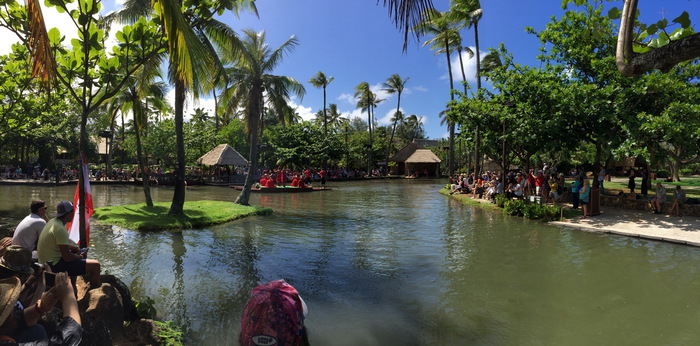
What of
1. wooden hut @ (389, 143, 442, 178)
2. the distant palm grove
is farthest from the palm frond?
wooden hut @ (389, 143, 442, 178)

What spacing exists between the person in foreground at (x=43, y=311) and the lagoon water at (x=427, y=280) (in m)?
1.90

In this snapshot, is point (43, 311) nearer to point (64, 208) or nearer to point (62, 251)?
point (62, 251)

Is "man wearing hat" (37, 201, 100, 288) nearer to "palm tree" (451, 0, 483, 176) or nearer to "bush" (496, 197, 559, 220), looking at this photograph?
"bush" (496, 197, 559, 220)

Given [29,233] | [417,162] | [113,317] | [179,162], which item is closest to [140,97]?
[179,162]

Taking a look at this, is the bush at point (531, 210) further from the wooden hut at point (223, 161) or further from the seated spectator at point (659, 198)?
the wooden hut at point (223, 161)

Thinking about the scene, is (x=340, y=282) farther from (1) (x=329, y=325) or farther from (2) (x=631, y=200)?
(2) (x=631, y=200)

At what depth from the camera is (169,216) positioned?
12070 millimetres

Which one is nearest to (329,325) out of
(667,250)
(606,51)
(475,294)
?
(475,294)

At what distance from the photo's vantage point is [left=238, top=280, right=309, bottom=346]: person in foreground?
365cm

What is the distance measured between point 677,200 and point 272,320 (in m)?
15.2

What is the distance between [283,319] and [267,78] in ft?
47.0

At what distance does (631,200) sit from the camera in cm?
1495

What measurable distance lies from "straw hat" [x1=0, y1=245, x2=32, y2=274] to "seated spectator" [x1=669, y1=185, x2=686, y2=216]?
17.1m

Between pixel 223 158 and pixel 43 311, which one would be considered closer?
pixel 43 311
